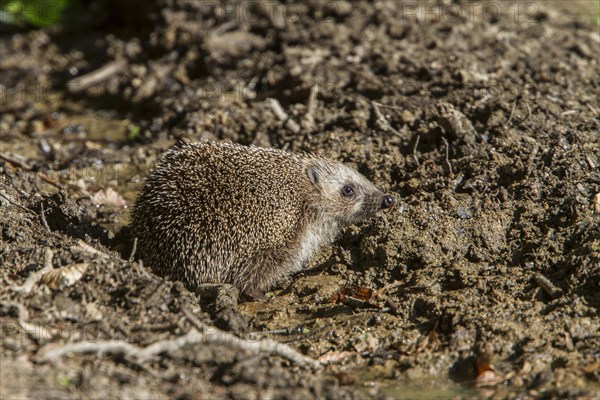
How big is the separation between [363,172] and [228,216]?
7.00 feet

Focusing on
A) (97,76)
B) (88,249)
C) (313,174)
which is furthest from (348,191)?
(97,76)

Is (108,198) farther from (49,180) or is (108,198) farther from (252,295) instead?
(252,295)

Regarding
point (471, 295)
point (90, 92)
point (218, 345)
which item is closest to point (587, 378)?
point (471, 295)

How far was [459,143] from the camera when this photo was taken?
8.44 meters

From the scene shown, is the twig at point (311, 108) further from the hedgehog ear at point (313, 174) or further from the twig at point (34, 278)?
the twig at point (34, 278)

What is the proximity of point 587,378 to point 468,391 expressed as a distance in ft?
2.73

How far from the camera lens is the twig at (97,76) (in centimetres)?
1241

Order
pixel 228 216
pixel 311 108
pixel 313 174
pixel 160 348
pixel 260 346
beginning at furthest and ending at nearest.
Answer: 1. pixel 311 108
2. pixel 313 174
3. pixel 228 216
4. pixel 260 346
5. pixel 160 348

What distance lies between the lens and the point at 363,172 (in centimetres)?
878

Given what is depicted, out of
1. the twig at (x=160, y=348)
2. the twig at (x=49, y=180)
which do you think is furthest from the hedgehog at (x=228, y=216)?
the twig at (x=49, y=180)

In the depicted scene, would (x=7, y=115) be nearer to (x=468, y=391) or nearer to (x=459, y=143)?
(x=459, y=143)

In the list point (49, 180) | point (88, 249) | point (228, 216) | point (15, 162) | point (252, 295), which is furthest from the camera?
point (15, 162)

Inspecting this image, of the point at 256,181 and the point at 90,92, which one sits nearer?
the point at 256,181

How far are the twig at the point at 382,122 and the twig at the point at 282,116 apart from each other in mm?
968
